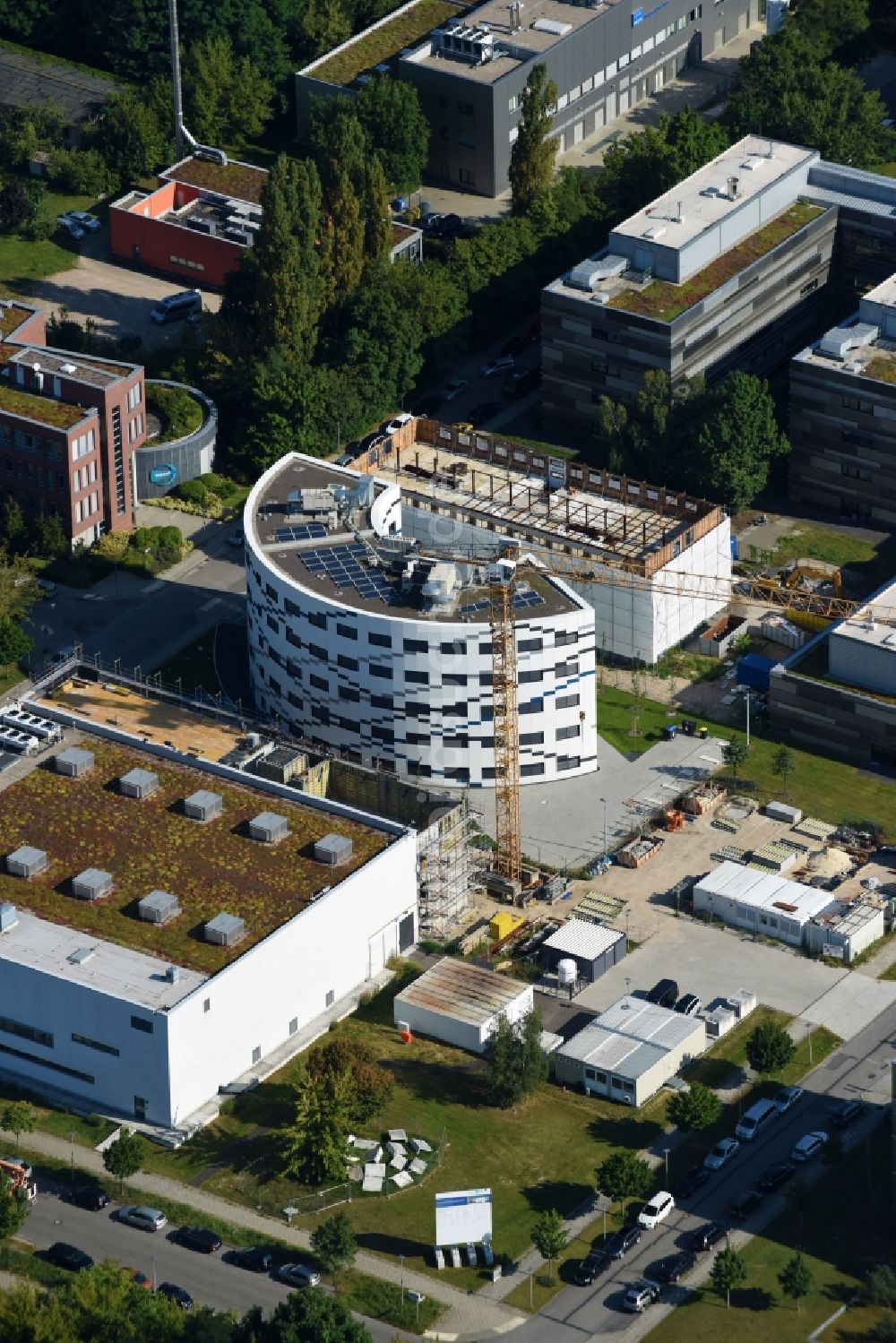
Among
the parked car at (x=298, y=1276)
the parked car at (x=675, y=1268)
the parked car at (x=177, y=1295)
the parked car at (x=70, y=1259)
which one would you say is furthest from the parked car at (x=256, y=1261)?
the parked car at (x=675, y=1268)

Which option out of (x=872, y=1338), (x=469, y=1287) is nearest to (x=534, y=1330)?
(x=469, y=1287)

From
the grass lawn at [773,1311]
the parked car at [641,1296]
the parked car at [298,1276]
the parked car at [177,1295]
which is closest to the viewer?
the grass lawn at [773,1311]

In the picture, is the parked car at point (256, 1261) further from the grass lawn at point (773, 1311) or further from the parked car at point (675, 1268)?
the grass lawn at point (773, 1311)

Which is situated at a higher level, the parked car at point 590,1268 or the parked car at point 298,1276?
the parked car at point 298,1276

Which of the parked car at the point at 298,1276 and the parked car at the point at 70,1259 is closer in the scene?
the parked car at the point at 298,1276

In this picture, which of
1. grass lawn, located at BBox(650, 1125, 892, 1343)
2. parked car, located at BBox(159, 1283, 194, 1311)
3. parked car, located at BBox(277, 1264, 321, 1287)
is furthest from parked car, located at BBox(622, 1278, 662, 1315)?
parked car, located at BBox(159, 1283, 194, 1311)

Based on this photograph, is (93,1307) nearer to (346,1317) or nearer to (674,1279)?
(346,1317)

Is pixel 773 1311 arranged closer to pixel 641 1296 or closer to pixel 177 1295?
pixel 641 1296
